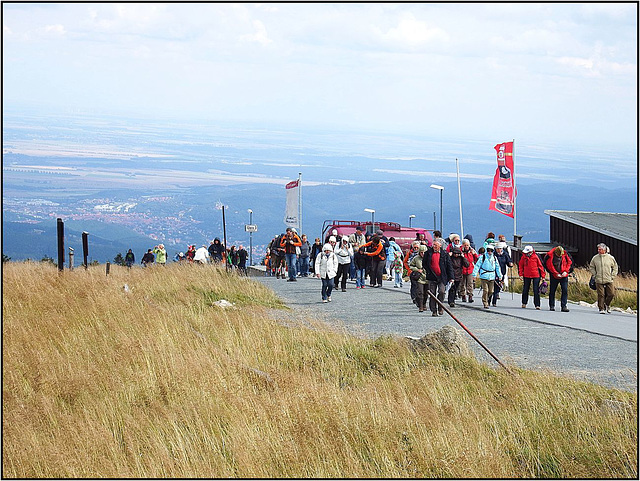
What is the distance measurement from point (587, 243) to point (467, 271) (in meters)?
24.3

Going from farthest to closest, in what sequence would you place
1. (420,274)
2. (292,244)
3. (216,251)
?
(216,251) → (292,244) → (420,274)

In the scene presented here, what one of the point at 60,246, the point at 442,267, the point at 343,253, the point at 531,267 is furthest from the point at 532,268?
the point at 60,246

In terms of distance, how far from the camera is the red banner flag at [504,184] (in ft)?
A: 120

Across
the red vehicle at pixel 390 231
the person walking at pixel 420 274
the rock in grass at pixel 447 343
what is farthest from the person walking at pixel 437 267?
the red vehicle at pixel 390 231

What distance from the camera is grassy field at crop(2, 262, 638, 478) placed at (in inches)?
296

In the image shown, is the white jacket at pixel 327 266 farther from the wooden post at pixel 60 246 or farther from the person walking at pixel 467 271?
the wooden post at pixel 60 246

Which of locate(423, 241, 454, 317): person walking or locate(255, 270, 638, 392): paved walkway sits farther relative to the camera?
locate(423, 241, 454, 317): person walking

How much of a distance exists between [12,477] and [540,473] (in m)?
4.49

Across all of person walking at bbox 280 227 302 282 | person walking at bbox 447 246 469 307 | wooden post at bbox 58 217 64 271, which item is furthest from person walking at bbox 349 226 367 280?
wooden post at bbox 58 217 64 271

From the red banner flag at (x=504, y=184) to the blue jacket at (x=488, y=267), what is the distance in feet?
54.9

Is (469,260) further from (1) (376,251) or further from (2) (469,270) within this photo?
(1) (376,251)

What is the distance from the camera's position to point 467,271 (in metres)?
20.4

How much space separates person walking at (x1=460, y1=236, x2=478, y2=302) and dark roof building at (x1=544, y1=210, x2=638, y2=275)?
60.9 feet

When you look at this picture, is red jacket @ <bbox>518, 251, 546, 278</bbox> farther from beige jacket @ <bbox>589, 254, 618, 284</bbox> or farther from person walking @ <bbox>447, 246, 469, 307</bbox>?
person walking @ <bbox>447, 246, 469, 307</bbox>
